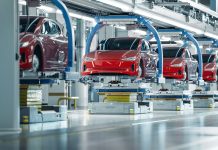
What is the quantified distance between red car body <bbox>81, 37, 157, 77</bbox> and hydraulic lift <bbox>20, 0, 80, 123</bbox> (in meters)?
4.09

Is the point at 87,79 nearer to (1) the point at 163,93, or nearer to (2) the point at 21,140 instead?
(1) the point at 163,93

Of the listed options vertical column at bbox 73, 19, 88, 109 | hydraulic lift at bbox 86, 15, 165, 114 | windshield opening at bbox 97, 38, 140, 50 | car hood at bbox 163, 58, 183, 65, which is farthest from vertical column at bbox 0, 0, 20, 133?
vertical column at bbox 73, 19, 88, 109

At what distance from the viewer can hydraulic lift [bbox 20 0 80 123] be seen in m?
13.4

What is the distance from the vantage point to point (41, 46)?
1405 cm

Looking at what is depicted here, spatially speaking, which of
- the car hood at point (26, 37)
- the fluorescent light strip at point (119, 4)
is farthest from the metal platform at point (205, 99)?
the car hood at point (26, 37)

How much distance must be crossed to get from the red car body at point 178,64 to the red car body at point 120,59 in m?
3.80

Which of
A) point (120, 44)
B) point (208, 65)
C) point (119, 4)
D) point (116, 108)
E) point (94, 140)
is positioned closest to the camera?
point (94, 140)

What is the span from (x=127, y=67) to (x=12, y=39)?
25.9 feet

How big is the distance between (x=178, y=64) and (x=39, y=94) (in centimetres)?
1054

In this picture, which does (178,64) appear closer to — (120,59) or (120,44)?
(120,44)

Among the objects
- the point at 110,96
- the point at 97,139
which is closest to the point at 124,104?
the point at 110,96

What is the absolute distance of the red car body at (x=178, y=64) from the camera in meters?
23.8

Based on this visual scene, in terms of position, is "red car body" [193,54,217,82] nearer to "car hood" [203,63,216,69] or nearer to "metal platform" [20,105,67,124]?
"car hood" [203,63,216,69]

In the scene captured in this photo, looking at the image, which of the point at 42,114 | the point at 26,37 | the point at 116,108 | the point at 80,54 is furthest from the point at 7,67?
the point at 80,54
